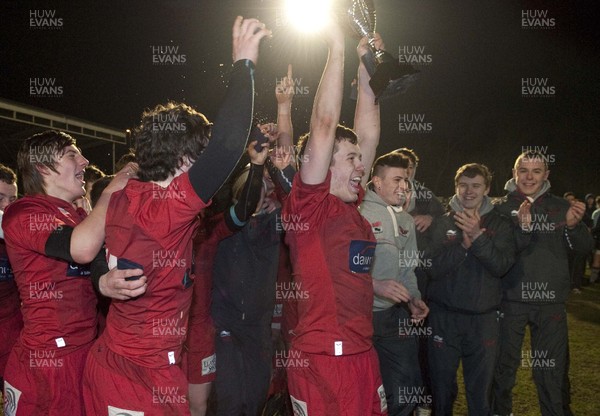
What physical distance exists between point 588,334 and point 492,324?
5.11 metres

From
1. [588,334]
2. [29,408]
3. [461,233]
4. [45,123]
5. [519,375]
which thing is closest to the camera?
[29,408]

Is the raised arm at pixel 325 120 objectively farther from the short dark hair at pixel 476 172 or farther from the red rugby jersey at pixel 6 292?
the red rugby jersey at pixel 6 292

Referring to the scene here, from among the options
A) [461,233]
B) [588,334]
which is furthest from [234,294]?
[588,334]

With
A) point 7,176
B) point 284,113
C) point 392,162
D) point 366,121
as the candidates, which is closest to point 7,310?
point 7,176

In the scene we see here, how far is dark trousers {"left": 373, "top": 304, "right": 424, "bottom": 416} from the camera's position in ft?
14.2

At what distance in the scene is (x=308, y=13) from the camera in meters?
2.73

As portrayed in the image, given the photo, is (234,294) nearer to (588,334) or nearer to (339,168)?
(339,168)

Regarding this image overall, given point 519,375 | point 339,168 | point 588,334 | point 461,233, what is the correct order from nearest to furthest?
point 339,168 → point 461,233 → point 519,375 → point 588,334

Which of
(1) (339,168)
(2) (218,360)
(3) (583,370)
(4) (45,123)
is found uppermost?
(4) (45,123)

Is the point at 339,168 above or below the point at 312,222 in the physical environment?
above

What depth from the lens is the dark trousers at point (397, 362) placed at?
14.2ft

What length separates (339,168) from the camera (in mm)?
3062

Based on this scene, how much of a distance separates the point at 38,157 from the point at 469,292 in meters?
3.90

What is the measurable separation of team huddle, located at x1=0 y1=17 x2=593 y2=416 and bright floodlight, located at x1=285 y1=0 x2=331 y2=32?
3.5 inches
